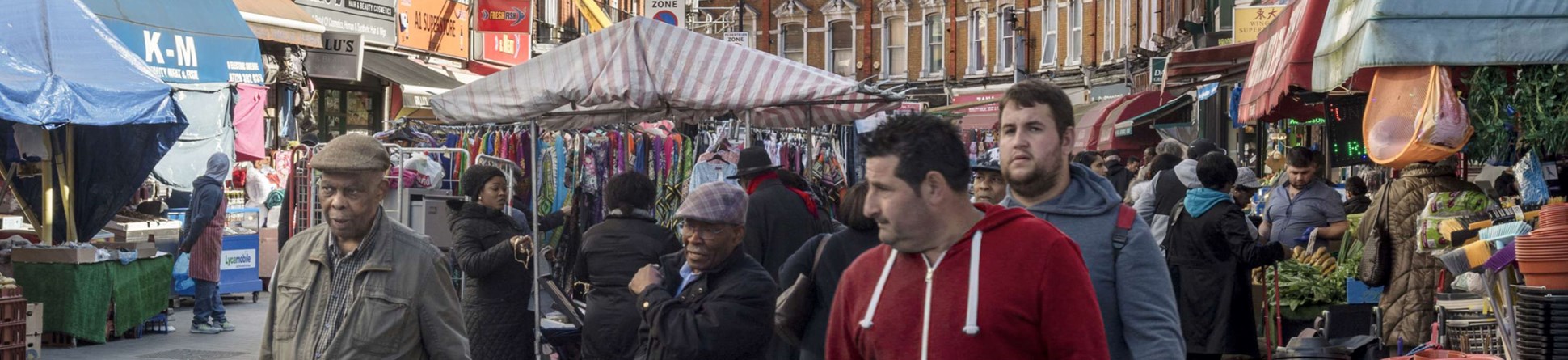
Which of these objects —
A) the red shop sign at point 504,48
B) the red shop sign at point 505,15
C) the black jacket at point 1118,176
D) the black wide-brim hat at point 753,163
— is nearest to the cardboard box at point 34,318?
the black wide-brim hat at point 753,163

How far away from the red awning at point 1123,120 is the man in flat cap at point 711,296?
22940mm

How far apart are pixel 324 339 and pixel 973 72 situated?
160 feet

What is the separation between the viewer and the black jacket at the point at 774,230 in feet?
25.8

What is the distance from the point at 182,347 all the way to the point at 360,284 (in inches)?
366

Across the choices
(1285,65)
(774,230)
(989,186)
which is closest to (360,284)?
(989,186)

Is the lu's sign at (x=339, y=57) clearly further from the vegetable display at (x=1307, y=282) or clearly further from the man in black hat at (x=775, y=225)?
the man in black hat at (x=775, y=225)

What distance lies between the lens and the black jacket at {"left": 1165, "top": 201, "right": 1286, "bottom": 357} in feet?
29.6

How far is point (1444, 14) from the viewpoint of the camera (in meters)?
7.23

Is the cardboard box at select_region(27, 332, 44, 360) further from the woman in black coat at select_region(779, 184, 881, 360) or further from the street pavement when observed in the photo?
the woman in black coat at select_region(779, 184, 881, 360)

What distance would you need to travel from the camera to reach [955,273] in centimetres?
341

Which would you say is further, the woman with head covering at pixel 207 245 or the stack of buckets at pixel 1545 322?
the woman with head covering at pixel 207 245

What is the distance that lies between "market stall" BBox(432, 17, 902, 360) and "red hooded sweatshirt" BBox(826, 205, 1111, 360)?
6.05 meters

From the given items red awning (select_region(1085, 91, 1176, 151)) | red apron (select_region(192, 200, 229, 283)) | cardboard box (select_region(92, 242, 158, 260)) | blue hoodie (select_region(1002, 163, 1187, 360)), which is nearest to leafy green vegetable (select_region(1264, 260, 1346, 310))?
blue hoodie (select_region(1002, 163, 1187, 360))

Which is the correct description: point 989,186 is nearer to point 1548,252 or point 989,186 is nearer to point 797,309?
point 797,309
